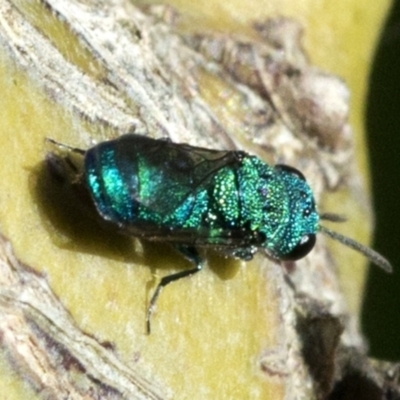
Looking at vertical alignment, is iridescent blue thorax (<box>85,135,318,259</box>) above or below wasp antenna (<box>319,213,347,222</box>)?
above

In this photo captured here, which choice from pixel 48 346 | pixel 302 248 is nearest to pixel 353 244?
pixel 302 248

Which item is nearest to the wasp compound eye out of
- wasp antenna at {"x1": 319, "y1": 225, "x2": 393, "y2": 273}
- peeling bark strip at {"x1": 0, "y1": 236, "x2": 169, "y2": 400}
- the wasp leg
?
wasp antenna at {"x1": 319, "y1": 225, "x2": 393, "y2": 273}

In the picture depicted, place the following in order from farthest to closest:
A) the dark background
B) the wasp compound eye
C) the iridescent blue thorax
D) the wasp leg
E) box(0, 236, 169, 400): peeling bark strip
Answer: the dark background
the wasp compound eye
the iridescent blue thorax
the wasp leg
box(0, 236, 169, 400): peeling bark strip

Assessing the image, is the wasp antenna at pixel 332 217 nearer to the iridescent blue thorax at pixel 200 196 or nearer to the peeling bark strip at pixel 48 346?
the iridescent blue thorax at pixel 200 196

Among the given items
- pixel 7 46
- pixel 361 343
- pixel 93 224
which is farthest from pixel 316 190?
pixel 7 46

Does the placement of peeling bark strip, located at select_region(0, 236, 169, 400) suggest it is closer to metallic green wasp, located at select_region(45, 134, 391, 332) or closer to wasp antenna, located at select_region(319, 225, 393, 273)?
metallic green wasp, located at select_region(45, 134, 391, 332)

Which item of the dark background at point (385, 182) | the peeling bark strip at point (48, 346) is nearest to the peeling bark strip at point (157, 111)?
the peeling bark strip at point (48, 346)

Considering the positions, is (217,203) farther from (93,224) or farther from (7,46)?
(7,46)
